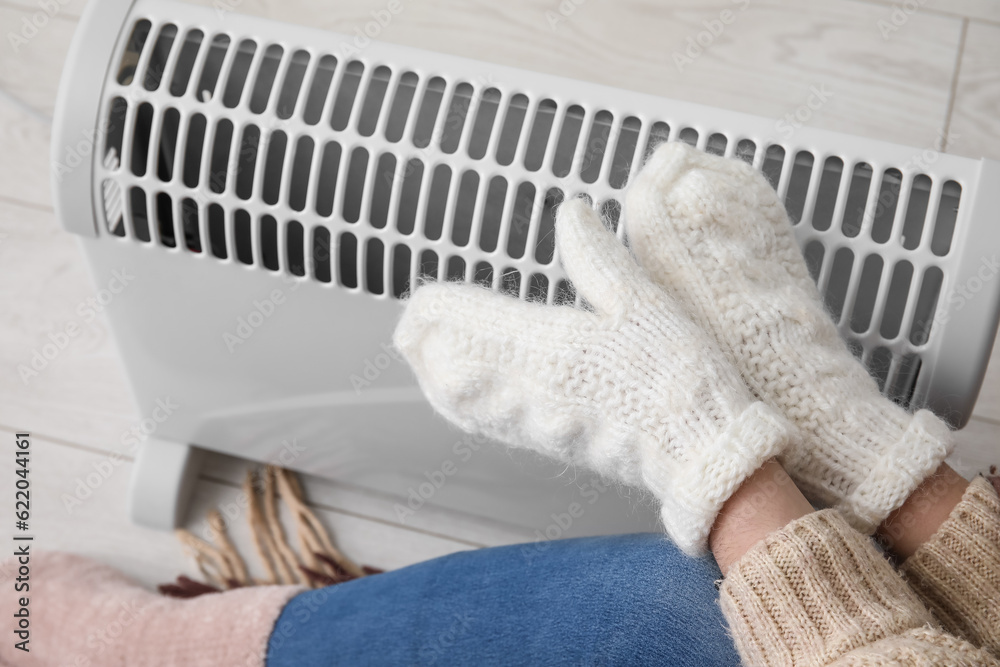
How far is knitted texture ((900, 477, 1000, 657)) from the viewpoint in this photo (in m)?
0.45

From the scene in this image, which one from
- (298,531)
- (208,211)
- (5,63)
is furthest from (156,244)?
(5,63)

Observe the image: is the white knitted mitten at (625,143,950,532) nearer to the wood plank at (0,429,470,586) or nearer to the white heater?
the white heater

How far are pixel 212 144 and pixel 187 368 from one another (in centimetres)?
24

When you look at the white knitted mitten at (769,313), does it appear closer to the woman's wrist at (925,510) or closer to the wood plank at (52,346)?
the woman's wrist at (925,510)

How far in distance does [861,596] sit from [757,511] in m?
0.07

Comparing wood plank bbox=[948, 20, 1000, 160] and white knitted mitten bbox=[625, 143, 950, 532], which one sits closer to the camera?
white knitted mitten bbox=[625, 143, 950, 532]

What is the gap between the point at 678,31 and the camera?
995mm

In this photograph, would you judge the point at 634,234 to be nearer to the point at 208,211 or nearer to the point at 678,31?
the point at 208,211

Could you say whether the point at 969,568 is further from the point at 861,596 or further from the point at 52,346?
the point at 52,346

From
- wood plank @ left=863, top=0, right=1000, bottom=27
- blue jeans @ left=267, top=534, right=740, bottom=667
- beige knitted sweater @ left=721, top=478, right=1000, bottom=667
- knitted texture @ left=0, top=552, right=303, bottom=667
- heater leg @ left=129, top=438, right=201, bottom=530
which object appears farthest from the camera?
wood plank @ left=863, top=0, right=1000, bottom=27

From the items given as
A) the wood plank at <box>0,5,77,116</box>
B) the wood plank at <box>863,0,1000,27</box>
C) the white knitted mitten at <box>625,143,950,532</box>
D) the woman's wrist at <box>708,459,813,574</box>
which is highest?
the wood plank at <box>863,0,1000,27</box>

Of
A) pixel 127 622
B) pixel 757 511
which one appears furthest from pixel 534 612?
pixel 127 622

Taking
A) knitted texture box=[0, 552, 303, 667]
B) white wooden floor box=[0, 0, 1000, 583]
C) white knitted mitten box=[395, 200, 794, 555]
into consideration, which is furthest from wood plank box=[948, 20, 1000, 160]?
knitted texture box=[0, 552, 303, 667]

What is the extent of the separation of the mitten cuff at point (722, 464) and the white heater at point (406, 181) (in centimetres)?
13
